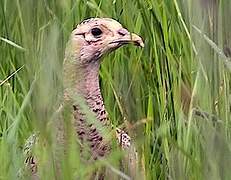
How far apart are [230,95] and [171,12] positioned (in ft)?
2.47

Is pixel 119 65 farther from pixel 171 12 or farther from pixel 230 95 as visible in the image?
pixel 230 95

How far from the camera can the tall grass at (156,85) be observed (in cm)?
106

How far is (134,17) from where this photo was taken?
7.90ft

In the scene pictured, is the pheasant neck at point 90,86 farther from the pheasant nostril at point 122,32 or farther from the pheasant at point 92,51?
the pheasant nostril at point 122,32

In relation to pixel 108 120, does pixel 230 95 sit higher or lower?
higher

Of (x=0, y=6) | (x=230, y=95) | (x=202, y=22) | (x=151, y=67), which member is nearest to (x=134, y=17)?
(x=151, y=67)

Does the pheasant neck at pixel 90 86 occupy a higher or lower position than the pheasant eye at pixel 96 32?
lower


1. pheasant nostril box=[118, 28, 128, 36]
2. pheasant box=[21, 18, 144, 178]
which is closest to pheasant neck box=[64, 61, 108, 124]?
pheasant box=[21, 18, 144, 178]

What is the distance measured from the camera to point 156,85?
2.32 m

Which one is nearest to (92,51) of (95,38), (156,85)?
(95,38)

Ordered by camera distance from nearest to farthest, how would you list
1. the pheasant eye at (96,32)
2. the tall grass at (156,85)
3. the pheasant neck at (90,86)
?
the tall grass at (156,85) < the pheasant neck at (90,86) < the pheasant eye at (96,32)

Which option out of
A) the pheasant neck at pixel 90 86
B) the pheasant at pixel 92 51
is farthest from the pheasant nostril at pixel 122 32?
the pheasant neck at pixel 90 86

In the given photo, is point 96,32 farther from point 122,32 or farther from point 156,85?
point 156,85

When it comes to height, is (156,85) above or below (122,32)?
below
